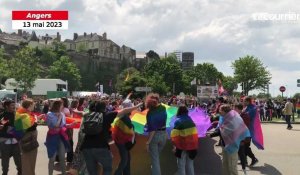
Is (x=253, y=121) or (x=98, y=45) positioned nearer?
(x=253, y=121)

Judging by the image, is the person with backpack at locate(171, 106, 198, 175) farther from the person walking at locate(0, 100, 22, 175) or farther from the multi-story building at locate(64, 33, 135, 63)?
the multi-story building at locate(64, 33, 135, 63)

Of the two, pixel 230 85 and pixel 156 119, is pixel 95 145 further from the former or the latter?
pixel 230 85

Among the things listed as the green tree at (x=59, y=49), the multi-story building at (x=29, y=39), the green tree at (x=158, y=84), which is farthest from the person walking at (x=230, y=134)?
the multi-story building at (x=29, y=39)

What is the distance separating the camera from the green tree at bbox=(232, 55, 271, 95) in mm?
84438

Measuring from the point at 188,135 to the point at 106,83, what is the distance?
149023 mm

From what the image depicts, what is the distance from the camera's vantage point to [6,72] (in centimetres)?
7875

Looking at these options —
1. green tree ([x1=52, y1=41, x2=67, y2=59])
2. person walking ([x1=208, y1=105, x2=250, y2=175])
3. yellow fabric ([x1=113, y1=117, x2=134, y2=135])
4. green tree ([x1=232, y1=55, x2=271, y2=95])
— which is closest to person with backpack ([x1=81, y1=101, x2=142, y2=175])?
yellow fabric ([x1=113, y1=117, x2=134, y2=135])

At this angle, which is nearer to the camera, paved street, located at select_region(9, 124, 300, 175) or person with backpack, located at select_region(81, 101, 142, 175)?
person with backpack, located at select_region(81, 101, 142, 175)

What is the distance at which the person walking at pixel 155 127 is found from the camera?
9.67 meters

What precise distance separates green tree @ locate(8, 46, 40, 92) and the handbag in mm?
60088

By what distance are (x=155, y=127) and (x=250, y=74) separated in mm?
77336

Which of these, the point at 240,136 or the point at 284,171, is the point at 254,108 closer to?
→ the point at 284,171

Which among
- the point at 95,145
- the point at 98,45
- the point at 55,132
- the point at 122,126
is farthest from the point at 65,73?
the point at 95,145

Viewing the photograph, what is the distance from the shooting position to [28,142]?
983 cm
